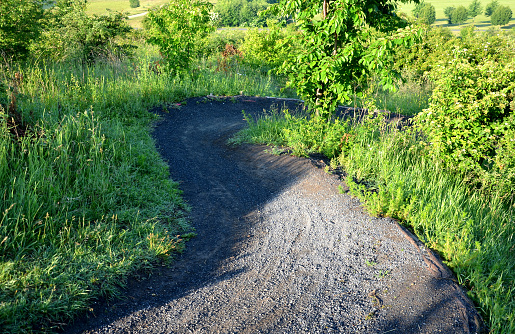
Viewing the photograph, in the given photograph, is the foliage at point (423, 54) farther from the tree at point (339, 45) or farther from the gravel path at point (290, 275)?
the gravel path at point (290, 275)

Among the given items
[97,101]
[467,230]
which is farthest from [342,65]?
[97,101]

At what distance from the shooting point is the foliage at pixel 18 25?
7.76 meters

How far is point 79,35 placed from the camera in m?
10.1

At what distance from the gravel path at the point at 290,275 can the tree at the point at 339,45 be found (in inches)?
56.4

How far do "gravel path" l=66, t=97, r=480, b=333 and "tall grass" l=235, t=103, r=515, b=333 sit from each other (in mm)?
176

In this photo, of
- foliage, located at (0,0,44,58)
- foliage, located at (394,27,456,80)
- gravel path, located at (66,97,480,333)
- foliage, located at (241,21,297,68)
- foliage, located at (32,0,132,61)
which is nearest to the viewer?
gravel path, located at (66,97,480,333)

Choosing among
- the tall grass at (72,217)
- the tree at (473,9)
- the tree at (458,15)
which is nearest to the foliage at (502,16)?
the tree at (458,15)

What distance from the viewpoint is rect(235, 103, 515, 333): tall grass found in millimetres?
2923

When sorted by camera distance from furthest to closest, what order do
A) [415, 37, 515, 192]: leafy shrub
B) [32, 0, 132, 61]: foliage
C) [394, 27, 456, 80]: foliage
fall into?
[394, 27, 456, 80]: foliage, [32, 0, 132, 61]: foliage, [415, 37, 515, 192]: leafy shrub

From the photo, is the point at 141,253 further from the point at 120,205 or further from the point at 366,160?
the point at 366,160

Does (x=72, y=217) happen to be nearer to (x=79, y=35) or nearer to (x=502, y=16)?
(x=79, y=35)

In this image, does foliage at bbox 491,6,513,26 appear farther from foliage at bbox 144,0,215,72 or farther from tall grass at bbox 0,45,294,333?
tall grass at bbox 0,45,294,333

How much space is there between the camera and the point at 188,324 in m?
2.55

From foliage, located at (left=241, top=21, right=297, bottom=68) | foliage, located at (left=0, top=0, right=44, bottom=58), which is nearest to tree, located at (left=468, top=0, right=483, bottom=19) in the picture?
foliage, located at (left=241, top=21, right=297, bottom=68)
